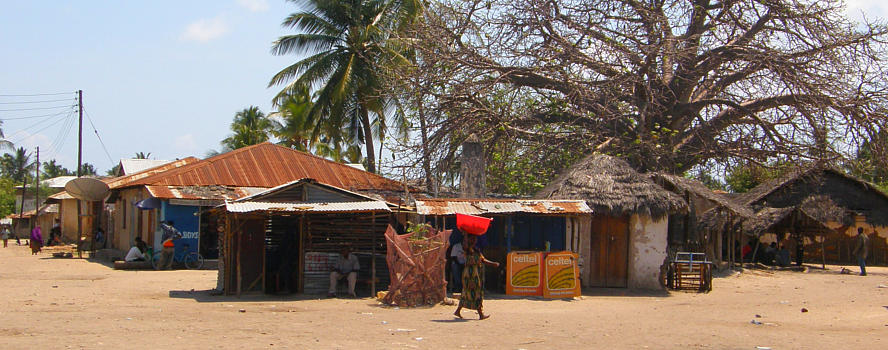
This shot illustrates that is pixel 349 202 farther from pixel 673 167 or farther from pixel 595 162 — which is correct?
pixel 673 167

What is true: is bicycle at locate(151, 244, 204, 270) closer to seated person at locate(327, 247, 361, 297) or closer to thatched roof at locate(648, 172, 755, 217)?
seated person at locate(327, 247, 361, 297)

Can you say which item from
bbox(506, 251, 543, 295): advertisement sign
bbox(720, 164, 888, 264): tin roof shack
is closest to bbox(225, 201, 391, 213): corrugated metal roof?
bbox(506, 251, 543, 295): advertisement sign

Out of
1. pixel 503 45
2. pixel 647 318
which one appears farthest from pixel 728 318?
pixel 503 45

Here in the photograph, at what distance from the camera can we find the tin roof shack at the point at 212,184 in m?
20.6

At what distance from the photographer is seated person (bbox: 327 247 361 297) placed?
46.1ft

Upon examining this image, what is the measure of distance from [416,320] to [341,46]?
19.5 meters

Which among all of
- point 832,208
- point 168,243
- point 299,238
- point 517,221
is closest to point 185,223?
point 168,243

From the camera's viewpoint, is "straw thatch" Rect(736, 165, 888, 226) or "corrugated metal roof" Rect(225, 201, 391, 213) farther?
"straw thatch" Rect(736, 165, 888, 226)

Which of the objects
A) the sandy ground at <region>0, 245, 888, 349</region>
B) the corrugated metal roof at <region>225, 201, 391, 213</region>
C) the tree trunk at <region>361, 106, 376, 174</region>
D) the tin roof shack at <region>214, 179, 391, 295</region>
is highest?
the tree trunk at <region>361, 106, 376, 174</region>

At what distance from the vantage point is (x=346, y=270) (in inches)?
559

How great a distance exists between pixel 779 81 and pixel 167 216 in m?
16.5

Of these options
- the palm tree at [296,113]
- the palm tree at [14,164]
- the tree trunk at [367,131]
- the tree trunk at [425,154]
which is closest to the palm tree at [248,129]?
the palm tree at [296,113]

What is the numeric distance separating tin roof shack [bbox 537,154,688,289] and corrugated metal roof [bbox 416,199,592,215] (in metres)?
0.99

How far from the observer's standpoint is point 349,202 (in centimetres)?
1456
